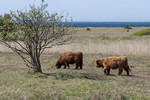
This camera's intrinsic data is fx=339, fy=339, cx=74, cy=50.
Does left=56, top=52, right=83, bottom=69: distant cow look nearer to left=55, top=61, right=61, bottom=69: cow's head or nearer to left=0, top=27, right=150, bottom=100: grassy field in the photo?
left=55, top=61, right=61, bottom=69: cow's head

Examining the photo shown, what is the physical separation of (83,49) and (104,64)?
31.4 feet

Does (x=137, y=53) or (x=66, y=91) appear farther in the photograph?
(x=137, y=53)

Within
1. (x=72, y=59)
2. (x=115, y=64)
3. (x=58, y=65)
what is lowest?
(x=58, y=65)

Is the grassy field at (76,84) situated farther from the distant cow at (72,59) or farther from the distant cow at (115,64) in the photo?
the distant cow at (72,59)

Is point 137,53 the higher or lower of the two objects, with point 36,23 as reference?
lower

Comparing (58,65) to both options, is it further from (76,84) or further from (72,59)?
(76,84)

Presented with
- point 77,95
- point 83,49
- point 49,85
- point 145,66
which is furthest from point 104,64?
point 83,49

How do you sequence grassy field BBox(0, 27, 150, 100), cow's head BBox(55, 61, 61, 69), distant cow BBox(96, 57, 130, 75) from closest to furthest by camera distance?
grassy field BBox(0, 27, 150, 100) < distant cow BBox(96, 57, 130, 75) < cow's head BBox(55, 61, 61, 69)

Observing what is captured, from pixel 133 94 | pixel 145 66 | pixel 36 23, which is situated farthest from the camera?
pixel 145 66

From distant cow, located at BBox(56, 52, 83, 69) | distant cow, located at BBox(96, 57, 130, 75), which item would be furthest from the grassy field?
distant cow, located at BBox(56, 52, 83, 69)

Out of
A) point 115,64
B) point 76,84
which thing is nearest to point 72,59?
point 115,64

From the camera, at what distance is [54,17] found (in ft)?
50.4

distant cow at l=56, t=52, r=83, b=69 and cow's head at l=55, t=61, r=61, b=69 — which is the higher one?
distant cow at l=56, t=52, r=83, b=69

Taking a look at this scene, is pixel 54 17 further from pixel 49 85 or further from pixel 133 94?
pixel 133 94
